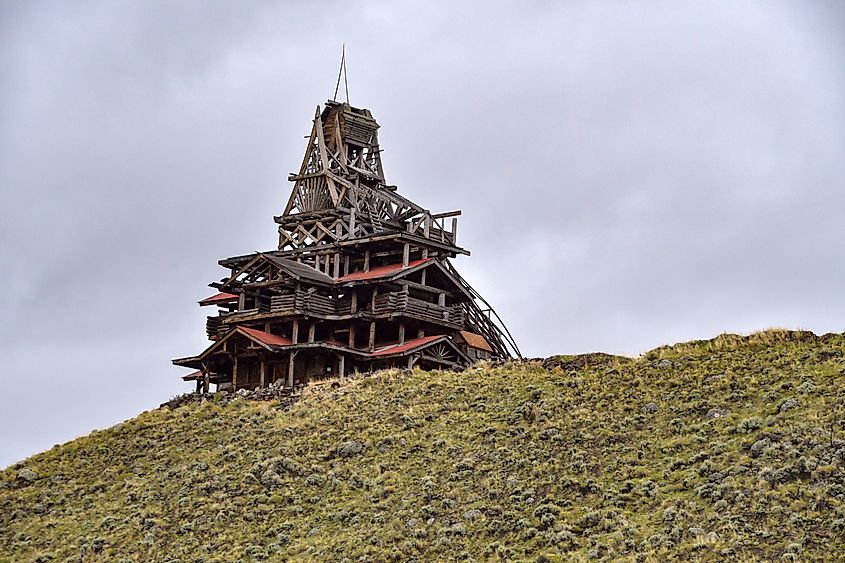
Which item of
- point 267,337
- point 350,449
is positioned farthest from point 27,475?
point 350,449

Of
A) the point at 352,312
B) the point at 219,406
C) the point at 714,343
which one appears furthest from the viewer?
the point at 352,312

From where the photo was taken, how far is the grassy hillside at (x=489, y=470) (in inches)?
1303

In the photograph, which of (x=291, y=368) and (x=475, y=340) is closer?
(x=291, y=368)

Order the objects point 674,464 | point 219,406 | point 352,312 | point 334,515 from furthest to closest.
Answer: point 352,312, point 219,406, point 334,515, point 674,464

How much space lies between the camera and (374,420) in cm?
4859

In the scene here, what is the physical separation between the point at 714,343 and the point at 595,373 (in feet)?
16.1

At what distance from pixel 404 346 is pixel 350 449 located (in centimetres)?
1678

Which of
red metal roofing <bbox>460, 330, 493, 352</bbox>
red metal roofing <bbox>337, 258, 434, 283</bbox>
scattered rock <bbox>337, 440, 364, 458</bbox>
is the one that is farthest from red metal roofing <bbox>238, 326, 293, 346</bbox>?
scattered rock <bbox>337, 440, 364, 458</bbox>

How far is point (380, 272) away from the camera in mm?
64562

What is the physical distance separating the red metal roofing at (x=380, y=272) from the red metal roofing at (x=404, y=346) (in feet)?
12.2

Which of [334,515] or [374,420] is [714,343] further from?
[334,515]

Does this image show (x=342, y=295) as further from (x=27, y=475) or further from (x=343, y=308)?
(x=27, y=475)

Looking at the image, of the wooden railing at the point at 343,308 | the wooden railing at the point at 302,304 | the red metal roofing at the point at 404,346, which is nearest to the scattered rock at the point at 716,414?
the red metal roofing at the point at 404,346

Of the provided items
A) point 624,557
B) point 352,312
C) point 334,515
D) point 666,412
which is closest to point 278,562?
point 334,515
